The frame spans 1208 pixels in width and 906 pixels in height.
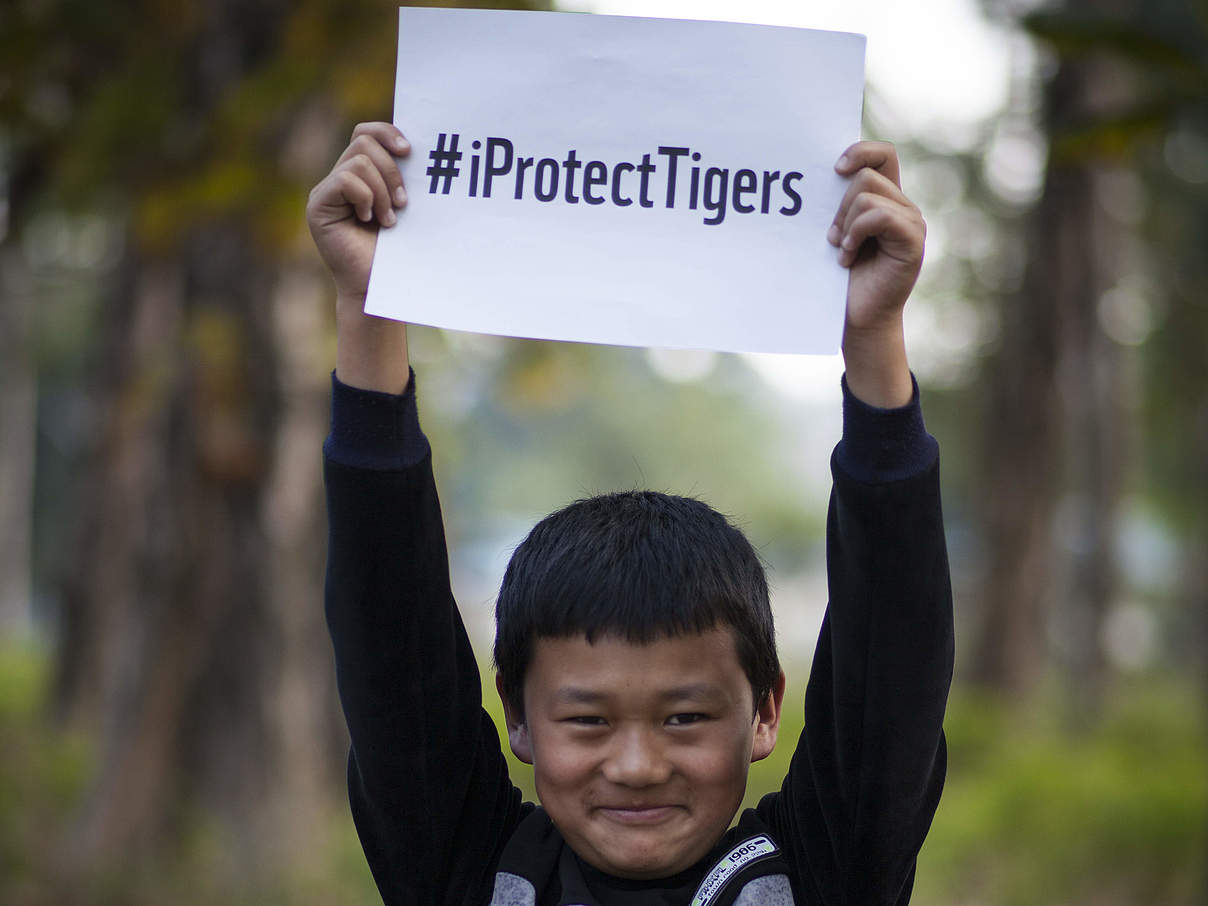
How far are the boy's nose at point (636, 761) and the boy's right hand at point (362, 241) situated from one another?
0.47 m

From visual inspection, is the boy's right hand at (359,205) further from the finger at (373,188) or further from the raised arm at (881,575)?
the raised arm at (881,575)

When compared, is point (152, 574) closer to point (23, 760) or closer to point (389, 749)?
point (23, 760)

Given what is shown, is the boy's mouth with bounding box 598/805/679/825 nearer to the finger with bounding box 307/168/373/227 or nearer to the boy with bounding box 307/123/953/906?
the boy with bounding box 307/123/953/906

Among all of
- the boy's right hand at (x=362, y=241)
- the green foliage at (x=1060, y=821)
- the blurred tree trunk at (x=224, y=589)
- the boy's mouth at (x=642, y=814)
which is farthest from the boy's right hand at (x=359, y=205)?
the green foliage at (x=1060, y=821)

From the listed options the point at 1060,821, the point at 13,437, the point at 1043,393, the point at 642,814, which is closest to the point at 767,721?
the point at 642,814

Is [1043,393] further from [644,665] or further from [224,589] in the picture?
A: [644,665]

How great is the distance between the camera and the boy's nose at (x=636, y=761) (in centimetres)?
146

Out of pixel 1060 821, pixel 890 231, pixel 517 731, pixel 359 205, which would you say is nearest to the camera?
pixel 890 231

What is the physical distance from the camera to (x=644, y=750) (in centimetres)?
147

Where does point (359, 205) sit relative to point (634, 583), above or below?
above

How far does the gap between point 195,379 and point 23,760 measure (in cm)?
403

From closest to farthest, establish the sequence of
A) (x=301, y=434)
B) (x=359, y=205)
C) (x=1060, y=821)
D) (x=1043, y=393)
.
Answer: (x=359, y=205) < (x=301, y=434) < (x=1060, y=821) < (x=1043, y=393)

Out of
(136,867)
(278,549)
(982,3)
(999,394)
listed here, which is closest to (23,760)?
(136,867)

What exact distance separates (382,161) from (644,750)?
2.33 feet
